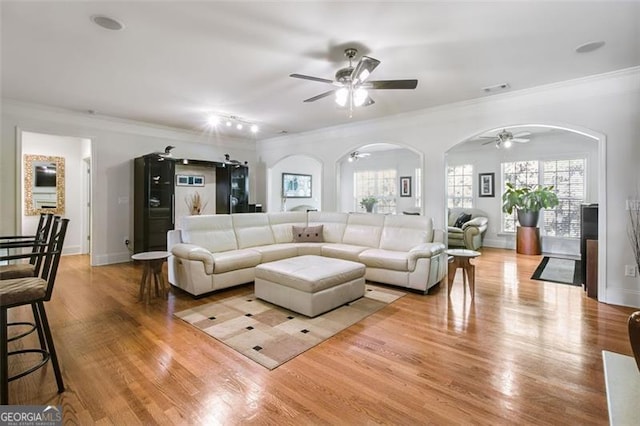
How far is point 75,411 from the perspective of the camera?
1.82 m

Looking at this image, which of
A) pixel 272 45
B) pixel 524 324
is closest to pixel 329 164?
pixel 272 45

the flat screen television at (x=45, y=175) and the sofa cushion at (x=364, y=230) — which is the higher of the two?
the flat screen television at (x=45, y=175)

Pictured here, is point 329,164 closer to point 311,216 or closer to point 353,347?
point 311,216

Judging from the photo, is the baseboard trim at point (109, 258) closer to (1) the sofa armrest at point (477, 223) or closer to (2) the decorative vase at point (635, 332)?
(2) the decorative vase at point (635, 332)

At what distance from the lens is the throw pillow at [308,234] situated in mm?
5527

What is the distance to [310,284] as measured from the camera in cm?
319

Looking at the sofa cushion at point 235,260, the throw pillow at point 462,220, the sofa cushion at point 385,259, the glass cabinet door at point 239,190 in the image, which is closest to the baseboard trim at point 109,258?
the glass cabinet door at point 239,190

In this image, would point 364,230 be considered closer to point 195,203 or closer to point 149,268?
point 149,268

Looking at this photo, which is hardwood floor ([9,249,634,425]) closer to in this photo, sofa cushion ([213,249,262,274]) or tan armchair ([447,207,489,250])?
sofa cushion ([213,249,262,274])

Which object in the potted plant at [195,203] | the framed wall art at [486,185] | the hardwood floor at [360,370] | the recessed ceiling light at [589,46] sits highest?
the recessed ceiling light at [589,46]

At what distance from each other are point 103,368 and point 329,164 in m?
5.22

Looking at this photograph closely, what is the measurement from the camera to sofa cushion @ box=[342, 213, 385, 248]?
16.9ft

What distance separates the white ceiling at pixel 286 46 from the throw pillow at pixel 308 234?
2.24m

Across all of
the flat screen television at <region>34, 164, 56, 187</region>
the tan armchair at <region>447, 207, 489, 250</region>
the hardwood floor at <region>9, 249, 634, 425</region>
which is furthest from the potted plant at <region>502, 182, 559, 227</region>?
the flat screen television at <region>34, 164, 56, 187</region>
